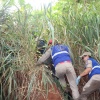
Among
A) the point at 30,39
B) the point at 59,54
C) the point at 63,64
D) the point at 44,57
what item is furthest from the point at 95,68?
the point at 30,39

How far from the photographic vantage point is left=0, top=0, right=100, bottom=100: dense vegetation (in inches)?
204

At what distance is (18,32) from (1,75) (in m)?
1.03

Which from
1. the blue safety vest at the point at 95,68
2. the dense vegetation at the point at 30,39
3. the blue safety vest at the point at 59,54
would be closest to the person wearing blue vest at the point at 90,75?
the blue safety vest at the point at 95,68

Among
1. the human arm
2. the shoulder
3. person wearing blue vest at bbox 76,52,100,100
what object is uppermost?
the human arm

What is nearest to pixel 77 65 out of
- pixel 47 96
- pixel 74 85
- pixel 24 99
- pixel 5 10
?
pixel 74 85

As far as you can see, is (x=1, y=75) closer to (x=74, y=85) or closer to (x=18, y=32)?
(x=18, y=32)

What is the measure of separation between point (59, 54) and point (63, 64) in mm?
240

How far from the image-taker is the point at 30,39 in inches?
213

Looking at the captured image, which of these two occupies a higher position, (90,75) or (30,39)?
(30,39)

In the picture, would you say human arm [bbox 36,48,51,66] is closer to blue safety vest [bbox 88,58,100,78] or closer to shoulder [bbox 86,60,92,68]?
shoulder [bbox 86,60,92,68]

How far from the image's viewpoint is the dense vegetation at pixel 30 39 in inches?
204

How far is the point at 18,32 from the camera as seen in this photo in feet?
18.2

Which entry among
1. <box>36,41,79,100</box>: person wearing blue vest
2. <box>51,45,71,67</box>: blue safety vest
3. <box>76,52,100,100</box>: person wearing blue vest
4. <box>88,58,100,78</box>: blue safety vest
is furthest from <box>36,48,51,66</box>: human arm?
<box>88,58,100,78</box>: blue safety vest

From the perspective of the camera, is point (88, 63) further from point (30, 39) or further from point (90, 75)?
point (30, 39)
